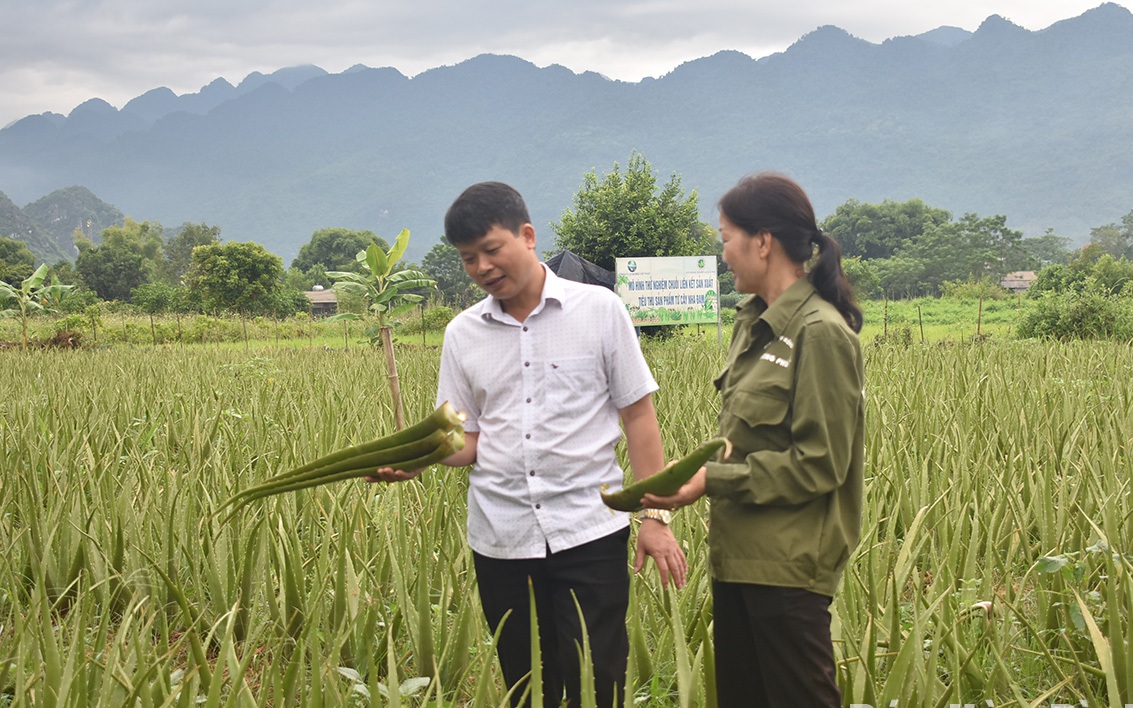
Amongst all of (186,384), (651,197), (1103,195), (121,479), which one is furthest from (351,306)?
(1103,195)

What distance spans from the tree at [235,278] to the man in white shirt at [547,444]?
113 ft

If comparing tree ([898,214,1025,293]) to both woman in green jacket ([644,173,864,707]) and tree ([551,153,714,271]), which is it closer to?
tree ([551,153,714,271])

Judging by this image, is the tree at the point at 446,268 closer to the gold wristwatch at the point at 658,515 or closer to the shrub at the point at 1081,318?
the shrub at the point at 1081,318

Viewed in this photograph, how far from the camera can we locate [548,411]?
59.4 inches

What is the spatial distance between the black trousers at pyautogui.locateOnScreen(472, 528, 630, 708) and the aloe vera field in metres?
→ 0.11

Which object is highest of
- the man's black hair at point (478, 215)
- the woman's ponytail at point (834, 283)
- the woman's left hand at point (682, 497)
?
the man's black hair at point (478, 215)

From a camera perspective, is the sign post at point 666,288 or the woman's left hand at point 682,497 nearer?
the woman's left hand at point 682,497

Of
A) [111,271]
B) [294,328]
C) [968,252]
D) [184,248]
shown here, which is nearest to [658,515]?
[294,328]

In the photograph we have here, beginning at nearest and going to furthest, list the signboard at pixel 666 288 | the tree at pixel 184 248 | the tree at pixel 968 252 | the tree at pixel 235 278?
the signboard at pixel 666 288
the tree at pixel 235 278
the tree at pixel 968 252
the tree at pixel 184 248

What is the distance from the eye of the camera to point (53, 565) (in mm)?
2471

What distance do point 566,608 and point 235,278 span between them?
35.3 metres

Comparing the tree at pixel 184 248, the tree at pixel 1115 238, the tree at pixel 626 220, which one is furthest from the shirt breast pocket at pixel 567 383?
the tree at pixel 1115 238

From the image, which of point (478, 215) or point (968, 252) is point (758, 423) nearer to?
point (478, 215)

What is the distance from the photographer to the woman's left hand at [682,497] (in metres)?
1.25
